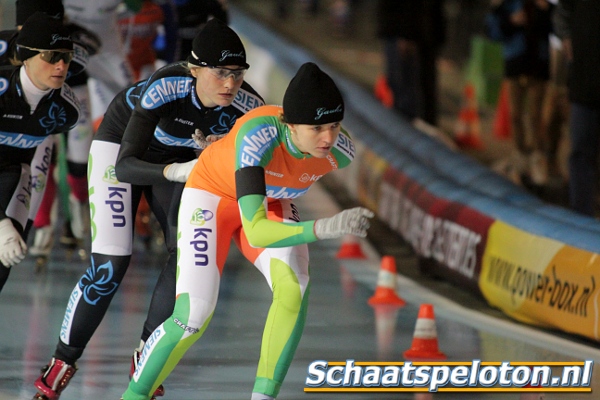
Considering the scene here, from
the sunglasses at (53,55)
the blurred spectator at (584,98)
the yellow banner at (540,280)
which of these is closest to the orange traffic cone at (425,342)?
the yellow banner at (540,280)

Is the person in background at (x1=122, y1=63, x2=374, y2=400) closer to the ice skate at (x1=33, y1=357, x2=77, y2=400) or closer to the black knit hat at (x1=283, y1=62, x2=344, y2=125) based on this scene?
the black knit hat at (x1=283, y1=62, x2=344, y2=125)

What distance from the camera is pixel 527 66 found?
13.8 metres

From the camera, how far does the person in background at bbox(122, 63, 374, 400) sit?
5.13m

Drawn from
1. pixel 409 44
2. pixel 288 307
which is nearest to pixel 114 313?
pixel 288 307

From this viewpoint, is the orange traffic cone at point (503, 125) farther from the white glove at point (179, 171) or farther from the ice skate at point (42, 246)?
the white glove at point (179, 171)

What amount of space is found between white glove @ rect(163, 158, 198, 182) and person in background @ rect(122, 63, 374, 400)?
0.10 metres

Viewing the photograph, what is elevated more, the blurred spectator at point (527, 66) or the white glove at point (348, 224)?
the white glove at point (348, 224)

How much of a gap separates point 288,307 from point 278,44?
1756 cm

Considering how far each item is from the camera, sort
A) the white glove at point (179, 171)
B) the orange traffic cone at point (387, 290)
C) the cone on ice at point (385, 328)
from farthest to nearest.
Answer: the orange traffic cone at point (387, 290), the cone on ice at point (385, 328), the white glove at point (179, 171)

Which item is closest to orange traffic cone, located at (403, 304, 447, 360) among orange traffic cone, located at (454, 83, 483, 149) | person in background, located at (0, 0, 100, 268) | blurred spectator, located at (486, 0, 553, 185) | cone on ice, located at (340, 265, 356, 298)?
cone on ice, located at (340, 265, 356, 298)

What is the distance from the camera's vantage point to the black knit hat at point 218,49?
18.7 ft

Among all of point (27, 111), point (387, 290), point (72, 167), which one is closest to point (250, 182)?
point (27, 111)

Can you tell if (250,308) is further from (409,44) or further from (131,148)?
(409,44)

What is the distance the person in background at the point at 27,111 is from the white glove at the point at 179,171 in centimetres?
97
